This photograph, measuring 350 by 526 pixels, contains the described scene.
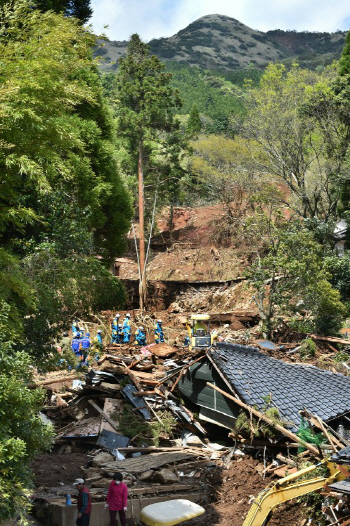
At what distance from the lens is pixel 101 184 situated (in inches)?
720

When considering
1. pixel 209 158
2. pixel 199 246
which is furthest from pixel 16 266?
pixel 209 158

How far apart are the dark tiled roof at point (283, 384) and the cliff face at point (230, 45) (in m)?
146

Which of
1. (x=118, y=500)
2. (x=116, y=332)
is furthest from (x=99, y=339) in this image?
(x=118, y=500)

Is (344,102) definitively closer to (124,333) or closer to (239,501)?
(124,333)

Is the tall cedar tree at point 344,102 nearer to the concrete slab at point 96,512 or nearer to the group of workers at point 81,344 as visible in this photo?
the group of workers at point 81,344

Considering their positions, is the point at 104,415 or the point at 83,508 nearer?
the point at 83,508

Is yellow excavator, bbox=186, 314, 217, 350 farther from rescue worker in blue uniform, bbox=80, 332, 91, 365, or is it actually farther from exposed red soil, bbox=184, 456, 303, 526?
exposed red soil, bbox=184, 456, 303, 526

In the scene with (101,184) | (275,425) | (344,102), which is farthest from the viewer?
(344,102)

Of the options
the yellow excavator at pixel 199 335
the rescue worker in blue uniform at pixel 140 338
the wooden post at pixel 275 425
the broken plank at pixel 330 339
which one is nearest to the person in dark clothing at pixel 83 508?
the wooden post at pixel 275 425

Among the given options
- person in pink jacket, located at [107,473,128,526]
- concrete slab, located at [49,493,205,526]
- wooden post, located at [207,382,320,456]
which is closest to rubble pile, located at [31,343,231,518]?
concrete slab, located at [49,493,205,526]

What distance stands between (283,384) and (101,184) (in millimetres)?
8697

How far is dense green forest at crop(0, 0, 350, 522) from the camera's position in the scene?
28.4 feet

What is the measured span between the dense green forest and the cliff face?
117 m

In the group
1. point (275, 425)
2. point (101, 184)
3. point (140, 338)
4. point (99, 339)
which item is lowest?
point (140, 338)
